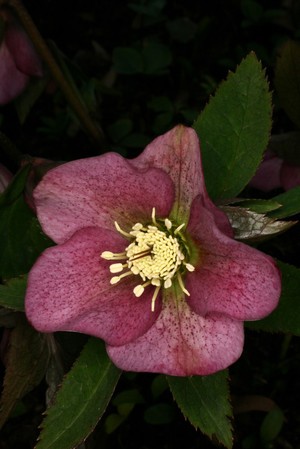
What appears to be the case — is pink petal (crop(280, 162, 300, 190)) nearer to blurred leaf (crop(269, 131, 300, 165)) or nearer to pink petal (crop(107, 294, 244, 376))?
blurred leaf (crop(269, 131, 300, 165))

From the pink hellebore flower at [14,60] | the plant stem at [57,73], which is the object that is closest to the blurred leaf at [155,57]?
the plant stem at [57,73]

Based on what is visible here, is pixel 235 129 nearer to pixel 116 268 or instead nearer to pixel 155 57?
pixel 116 268

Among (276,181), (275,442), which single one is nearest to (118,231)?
(276,181)

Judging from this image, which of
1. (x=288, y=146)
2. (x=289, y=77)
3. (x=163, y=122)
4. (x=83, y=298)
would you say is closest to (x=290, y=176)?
(x=288, y=146)

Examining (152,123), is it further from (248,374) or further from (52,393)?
(52,393)

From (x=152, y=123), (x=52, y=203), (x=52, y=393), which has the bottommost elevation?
(x=52, y=393)

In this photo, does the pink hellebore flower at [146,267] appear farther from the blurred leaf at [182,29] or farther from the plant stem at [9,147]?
the blurred leaf at [182,29]
